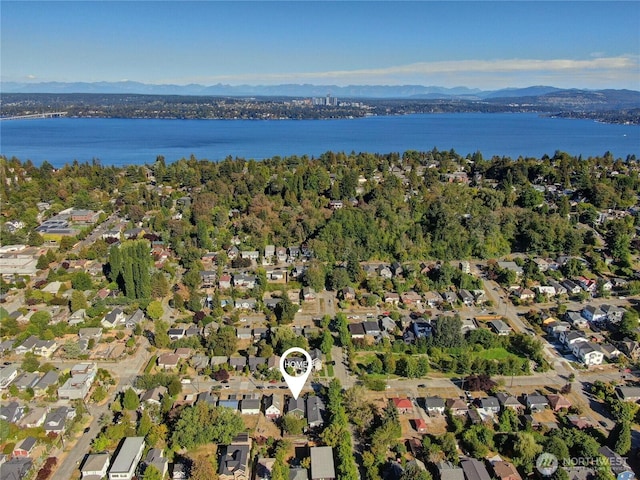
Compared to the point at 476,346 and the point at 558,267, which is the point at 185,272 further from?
the point at 558,267

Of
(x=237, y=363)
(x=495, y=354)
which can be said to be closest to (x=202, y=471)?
(x=237, y=363)

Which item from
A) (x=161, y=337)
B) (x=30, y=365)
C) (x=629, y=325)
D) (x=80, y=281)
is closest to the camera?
(x=30, y=365)

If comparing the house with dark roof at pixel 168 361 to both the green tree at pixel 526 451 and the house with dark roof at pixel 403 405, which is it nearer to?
the house with dark roof at pixel 403 405

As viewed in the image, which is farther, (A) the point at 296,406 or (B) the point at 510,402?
(B) the point at 510,402

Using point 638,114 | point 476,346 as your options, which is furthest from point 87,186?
point 638,114

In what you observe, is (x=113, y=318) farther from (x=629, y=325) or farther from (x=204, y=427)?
(x=629, y=325)

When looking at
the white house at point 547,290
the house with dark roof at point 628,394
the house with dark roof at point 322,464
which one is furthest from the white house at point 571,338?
the house with dark roof at point 322,464

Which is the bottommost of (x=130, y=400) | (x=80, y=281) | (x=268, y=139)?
(x=130, y=400)

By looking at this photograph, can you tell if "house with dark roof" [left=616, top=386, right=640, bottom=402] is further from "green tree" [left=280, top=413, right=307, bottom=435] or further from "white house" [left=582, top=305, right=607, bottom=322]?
"green tree" [left=280, top=413, right=307, bottom=435]
